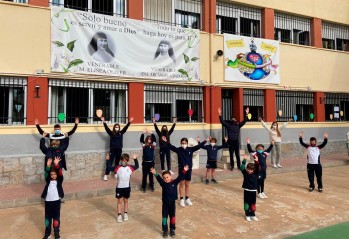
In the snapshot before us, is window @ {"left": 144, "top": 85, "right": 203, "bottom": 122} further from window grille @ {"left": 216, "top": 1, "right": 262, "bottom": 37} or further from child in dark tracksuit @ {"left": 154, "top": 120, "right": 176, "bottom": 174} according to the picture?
window grille @ {"left": 216, "top": 1, "right": 262, "bottom": 37}

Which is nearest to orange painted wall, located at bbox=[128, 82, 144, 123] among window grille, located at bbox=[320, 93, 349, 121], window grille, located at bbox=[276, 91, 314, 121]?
window grille, located at bbox=[276, 91, 314, 121]

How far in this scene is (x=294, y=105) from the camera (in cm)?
1432

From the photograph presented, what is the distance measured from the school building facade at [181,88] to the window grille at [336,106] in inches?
2.0

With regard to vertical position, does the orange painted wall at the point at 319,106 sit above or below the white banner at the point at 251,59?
below

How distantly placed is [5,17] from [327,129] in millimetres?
13957

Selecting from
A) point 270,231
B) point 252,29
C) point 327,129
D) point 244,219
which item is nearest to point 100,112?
point 244,219

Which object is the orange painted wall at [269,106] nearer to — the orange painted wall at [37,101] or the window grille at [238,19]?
the window grille at [238,19]

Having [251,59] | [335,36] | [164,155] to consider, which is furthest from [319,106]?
[164,155]

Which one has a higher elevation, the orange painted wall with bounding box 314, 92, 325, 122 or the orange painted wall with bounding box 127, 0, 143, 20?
the orange painted wall with bounding box 127, 0, 143, 20

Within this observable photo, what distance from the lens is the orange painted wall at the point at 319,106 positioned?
48.2 feet

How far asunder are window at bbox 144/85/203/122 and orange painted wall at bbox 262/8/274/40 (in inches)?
163

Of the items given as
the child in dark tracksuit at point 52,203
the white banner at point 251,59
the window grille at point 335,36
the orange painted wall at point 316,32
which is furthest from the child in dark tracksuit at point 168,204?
the window grille at point 335,36

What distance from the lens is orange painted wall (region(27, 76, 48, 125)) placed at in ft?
29.7

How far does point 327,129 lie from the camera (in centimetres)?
1484
